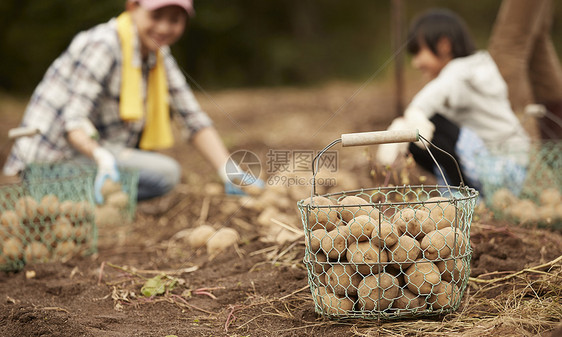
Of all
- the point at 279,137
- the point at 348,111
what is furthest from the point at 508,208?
the point at 348,111

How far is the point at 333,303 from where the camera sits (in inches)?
55.2

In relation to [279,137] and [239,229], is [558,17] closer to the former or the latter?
[279,137]

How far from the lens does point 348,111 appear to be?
565cm

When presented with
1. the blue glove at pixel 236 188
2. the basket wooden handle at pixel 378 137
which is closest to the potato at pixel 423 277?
the basket wooden handle at pixel 378 137

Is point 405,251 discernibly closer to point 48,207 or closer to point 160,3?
point 48,207

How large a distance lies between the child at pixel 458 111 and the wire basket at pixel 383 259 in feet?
3.48

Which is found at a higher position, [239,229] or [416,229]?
[416,229]

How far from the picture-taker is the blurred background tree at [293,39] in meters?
10.5

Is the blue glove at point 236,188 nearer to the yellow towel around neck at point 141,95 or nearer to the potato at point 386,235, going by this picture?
the yellow towel around neck at point 141,95

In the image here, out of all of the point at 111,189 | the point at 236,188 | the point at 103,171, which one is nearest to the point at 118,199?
the point at 111,189

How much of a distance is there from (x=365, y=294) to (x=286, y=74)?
9.68m

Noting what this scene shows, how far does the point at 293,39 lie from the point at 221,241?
938 centimetres

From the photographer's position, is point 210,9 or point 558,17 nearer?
point 210,9

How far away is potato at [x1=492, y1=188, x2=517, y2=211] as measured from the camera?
2309 mm
